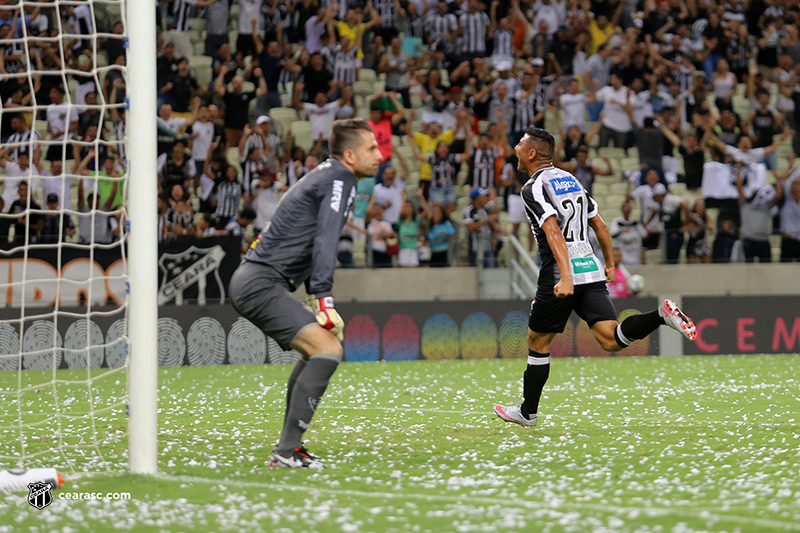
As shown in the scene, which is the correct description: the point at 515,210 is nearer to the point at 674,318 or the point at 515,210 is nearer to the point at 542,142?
the point at 542,142

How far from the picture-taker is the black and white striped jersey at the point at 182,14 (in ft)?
61.9

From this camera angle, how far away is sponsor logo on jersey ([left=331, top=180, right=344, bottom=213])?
5730 mm

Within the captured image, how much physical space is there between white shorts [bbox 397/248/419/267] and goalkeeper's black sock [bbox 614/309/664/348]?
28.8 feet

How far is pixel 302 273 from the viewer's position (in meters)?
6.04

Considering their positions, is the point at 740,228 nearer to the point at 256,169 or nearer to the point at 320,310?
the point at 256,169

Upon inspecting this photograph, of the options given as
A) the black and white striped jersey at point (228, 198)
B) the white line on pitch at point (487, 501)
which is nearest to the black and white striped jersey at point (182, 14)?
the black and white striped jersey at point (228, 198)

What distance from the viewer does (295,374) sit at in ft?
20.1

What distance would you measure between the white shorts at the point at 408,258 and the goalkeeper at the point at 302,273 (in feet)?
32.2

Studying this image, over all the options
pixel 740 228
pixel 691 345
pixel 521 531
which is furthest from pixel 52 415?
pixel 740 228

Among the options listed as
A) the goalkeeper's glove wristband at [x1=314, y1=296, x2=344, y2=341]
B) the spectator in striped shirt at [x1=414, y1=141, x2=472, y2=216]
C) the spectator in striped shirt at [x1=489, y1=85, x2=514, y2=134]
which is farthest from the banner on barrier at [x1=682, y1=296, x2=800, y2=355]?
the goalkeeper's glove wristband at [x1=314, y1=296, x2=344, y2=341]

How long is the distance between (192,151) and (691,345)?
876 cm

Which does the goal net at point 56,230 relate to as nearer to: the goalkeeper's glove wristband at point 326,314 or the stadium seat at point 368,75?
the goalkeeper's glove wristband at point 326,314

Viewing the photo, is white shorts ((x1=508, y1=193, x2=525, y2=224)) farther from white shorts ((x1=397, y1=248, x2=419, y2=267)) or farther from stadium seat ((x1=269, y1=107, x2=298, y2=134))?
stadium seat ((x1=269, y1=107, x2=298, y2=134))

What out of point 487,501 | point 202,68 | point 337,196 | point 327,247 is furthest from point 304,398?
point 202,68
